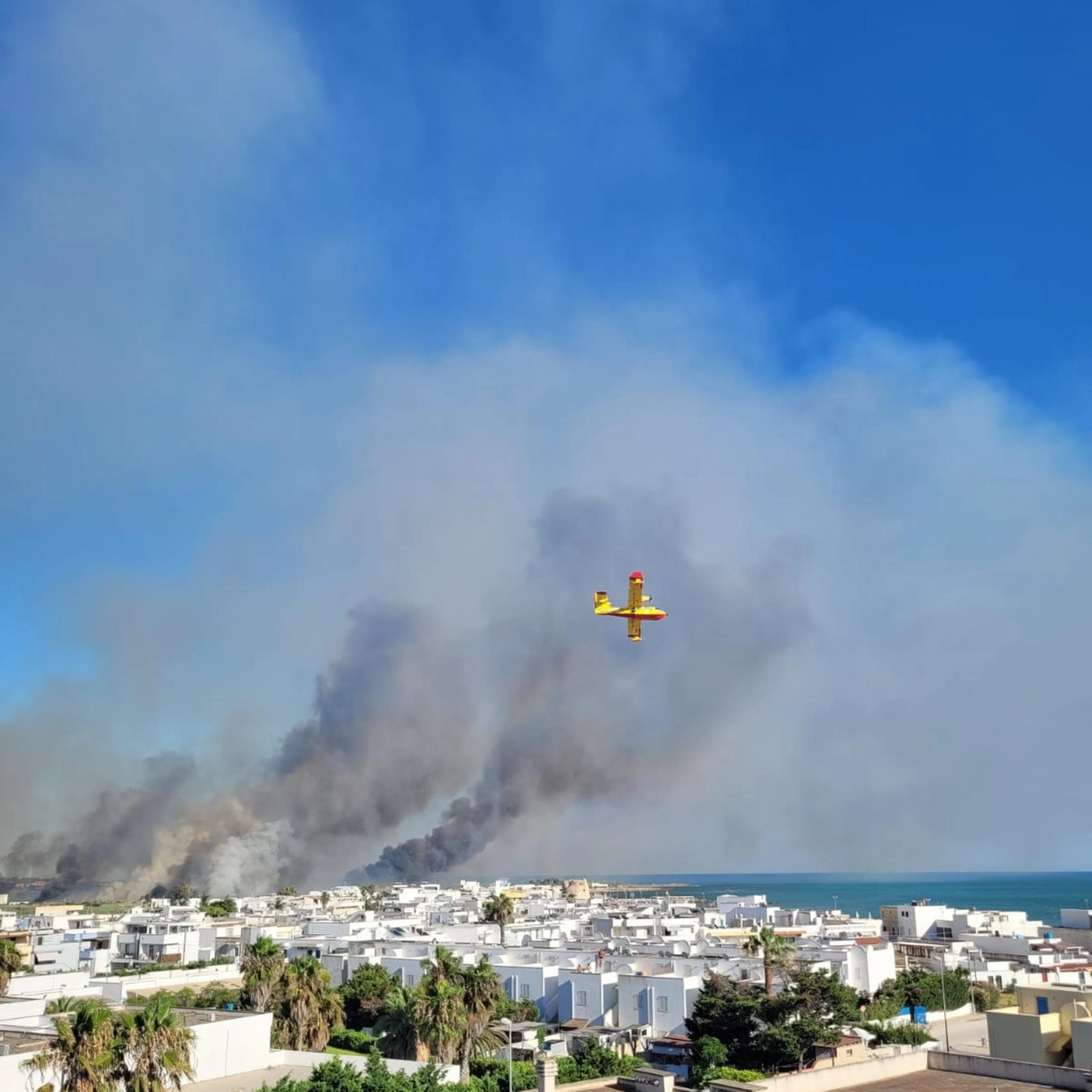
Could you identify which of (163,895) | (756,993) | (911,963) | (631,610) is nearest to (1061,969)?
(911,963)

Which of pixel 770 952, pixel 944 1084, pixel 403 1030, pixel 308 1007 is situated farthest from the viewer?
pixel 770 952

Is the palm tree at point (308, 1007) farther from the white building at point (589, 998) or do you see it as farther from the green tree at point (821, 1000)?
the green tree at point (821, 1000)

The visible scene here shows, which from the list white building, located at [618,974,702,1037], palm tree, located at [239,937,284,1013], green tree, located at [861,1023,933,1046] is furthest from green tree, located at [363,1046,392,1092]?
green tree, located at [861,1023,933,1046]

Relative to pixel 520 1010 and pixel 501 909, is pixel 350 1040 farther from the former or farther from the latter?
pixel 501 909

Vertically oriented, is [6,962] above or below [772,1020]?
above

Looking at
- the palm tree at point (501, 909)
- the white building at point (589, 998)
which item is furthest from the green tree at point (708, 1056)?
the palm tree at point (501, 909)

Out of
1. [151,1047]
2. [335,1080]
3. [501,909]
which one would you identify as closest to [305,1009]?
[335,1080]

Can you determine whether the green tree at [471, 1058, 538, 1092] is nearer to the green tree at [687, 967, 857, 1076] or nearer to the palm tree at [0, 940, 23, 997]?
the green tree at [687, 967, 857, 1076]
